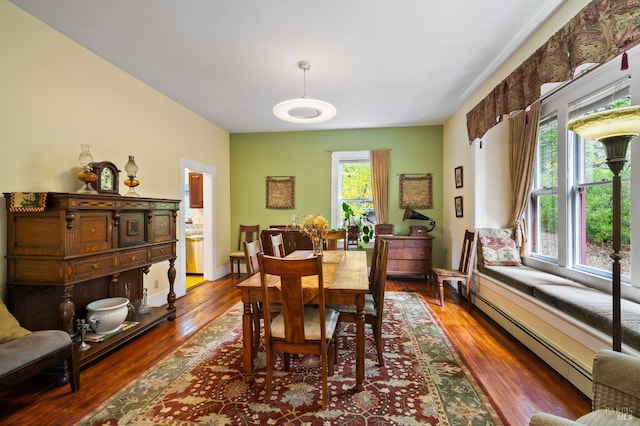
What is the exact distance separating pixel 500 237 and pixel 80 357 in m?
4.51

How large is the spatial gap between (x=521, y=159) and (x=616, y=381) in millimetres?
2997

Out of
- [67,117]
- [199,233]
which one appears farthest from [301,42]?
[199,233]

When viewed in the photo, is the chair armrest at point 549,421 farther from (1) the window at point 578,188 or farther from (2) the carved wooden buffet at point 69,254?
(2) the carved wooden buffet at point 69,254

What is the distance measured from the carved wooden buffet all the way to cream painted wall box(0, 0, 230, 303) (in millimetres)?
200

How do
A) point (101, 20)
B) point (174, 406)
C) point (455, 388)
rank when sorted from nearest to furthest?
point (174, 406), point (455, 388), point (101, 20)

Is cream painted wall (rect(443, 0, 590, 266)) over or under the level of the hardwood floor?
over

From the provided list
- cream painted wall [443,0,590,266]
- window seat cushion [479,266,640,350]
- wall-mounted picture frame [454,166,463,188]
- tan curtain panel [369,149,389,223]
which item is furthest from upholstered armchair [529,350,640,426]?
tan curtain panel [369,149,389,223]

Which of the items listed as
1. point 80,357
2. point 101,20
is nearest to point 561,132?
point 101,20

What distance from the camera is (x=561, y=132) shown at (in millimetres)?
2928

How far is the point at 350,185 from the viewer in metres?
5.77

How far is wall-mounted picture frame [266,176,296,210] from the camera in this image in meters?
5.85

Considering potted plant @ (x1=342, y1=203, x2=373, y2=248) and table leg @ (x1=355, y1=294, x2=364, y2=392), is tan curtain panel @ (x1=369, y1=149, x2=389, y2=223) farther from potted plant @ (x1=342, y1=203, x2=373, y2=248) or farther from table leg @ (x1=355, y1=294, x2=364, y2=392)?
table leg @ (x1=355, y1=294, x2=364, y2=392)

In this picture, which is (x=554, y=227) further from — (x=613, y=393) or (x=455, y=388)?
(x=613, y=393)

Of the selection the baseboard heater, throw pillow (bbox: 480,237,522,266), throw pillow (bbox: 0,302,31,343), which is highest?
throw pillow (bbox: 480,237,522,266)
